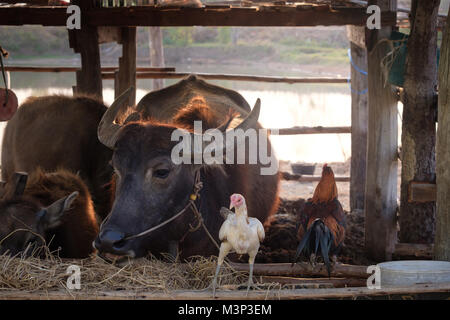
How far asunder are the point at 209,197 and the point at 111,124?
0.92m

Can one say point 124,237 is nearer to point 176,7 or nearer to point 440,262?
point 440,262

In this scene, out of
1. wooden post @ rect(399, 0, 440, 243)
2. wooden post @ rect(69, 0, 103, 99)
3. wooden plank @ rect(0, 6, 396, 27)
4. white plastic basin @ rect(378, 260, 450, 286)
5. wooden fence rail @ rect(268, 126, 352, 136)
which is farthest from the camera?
wooden fence rail @ rect(268, 126, 352, 136)

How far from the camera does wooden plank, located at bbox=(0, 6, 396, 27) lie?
18.0 ft

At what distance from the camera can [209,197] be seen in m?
4.39

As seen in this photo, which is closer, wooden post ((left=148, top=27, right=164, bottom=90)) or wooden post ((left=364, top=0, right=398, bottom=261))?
wooden post ((left=364, top=0, right=398, bottom=261))

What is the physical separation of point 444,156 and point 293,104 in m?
17.4

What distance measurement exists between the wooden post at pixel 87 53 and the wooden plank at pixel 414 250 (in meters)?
3.77

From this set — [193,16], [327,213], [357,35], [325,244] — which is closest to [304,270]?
[325,244]

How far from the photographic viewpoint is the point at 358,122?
738cm

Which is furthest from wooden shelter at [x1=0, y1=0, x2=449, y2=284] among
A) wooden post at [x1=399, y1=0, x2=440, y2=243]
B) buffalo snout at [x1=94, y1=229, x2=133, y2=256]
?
buffalo snout at [x1=94, y1=229, x2=133, y2=256]

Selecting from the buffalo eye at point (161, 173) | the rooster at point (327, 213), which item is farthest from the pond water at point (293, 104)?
the buffalo eye at point (161, 173)

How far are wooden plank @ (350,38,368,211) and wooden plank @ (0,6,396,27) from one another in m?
1.78

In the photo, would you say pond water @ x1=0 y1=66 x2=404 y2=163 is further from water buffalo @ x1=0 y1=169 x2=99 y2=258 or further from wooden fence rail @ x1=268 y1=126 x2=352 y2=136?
water buffalo @ x1=0 y1=169 x2=99 y2=258

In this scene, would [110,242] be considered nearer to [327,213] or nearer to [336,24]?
[327,213]
